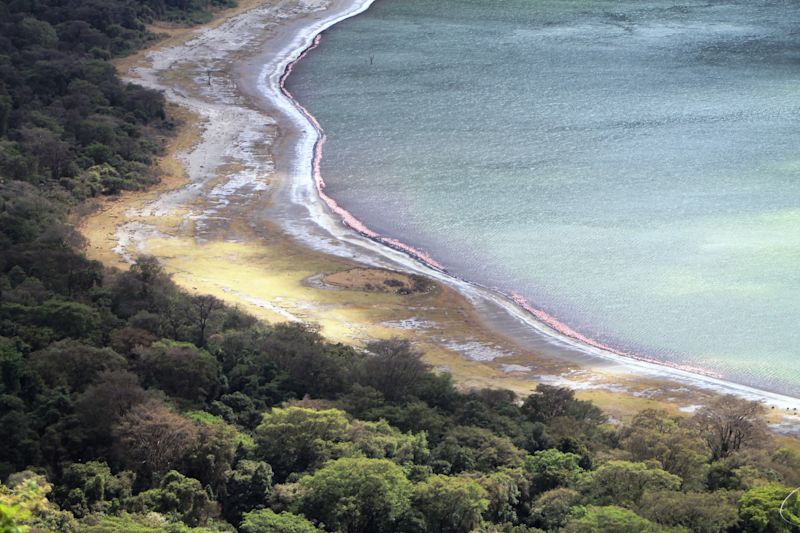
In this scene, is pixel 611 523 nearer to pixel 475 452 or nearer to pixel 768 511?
pixel 768 511

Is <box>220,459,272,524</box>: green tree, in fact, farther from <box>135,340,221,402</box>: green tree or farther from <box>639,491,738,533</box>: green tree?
<box>639,491,738,533</box>: green tree

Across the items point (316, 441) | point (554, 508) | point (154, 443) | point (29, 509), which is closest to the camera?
point (29, 509)

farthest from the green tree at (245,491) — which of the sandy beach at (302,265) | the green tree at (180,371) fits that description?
the sandy beach at (302,265)

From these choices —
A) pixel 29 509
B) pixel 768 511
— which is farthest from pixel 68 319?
pixel 29 509

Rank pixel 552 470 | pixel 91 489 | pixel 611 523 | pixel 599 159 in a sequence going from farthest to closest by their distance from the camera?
1. pixel 599 159
2. pixel 552 470
3. pixel 91 489
4. pixel 611 523

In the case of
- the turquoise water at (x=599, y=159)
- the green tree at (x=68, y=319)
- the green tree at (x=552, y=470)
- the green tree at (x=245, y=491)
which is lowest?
the green tree at (x=245, y=491)

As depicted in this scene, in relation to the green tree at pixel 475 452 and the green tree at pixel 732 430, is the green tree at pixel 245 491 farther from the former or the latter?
the green tree at pixel 732 430
